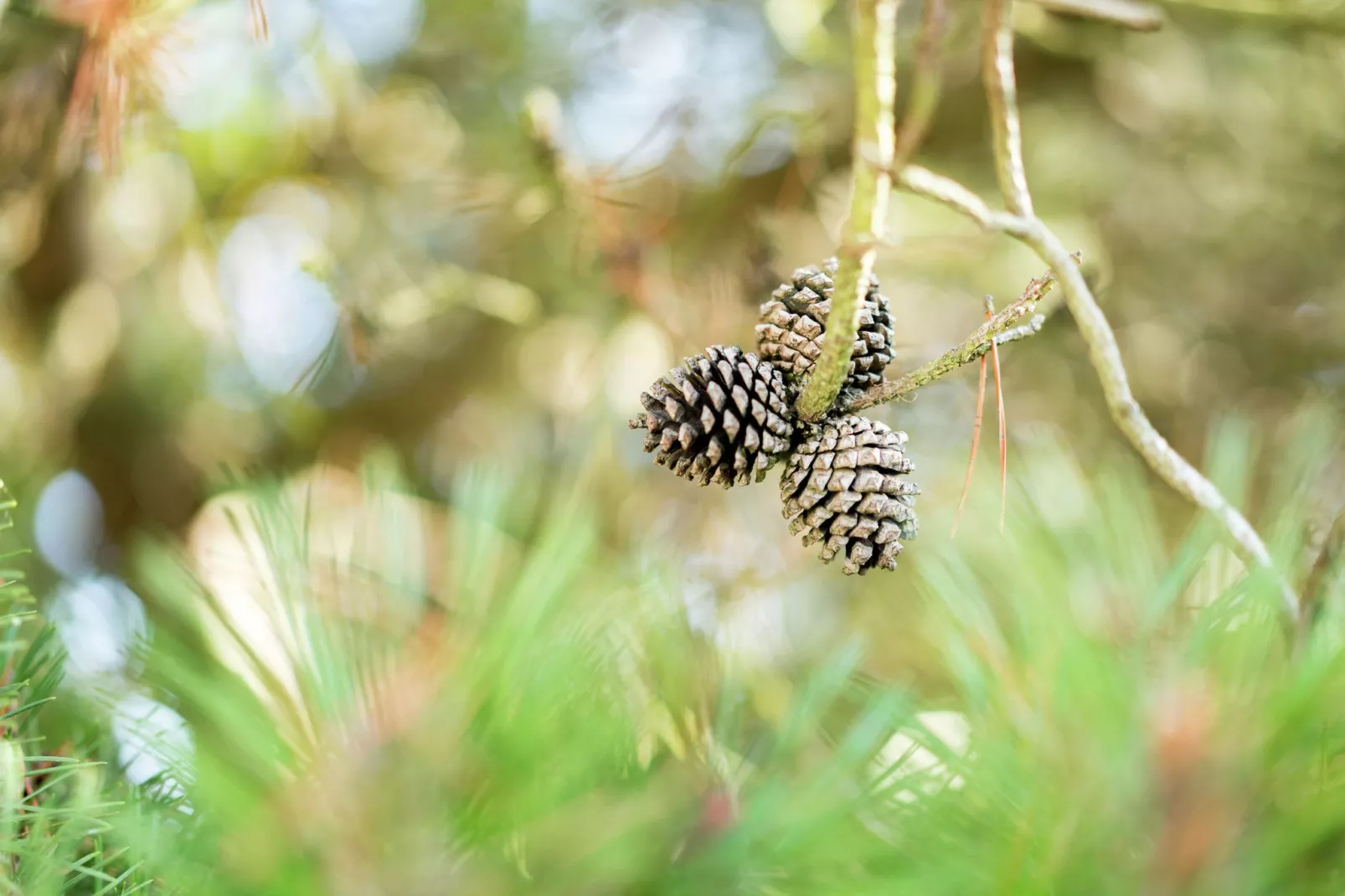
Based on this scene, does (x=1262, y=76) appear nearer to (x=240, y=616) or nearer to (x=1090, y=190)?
(x=1090, y=190)

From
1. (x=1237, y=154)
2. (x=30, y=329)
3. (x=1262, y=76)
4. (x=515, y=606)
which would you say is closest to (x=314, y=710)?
(x=515, y=606)

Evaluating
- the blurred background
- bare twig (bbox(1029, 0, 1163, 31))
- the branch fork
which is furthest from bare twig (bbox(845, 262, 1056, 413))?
the blurred background

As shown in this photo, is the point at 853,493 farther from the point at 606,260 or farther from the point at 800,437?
the point at 606,260

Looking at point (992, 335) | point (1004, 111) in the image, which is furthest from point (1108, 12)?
point (992, 335)

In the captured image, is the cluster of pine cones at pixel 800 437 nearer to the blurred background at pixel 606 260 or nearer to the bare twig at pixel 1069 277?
the bare twig at pixel 1069 277

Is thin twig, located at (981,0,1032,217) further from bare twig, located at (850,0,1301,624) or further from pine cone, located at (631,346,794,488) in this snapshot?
pine cone, located at (631,346,794,488)

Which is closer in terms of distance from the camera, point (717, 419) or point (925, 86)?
point (925, 86)

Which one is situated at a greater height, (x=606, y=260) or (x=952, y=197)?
(x=606, y=260)
